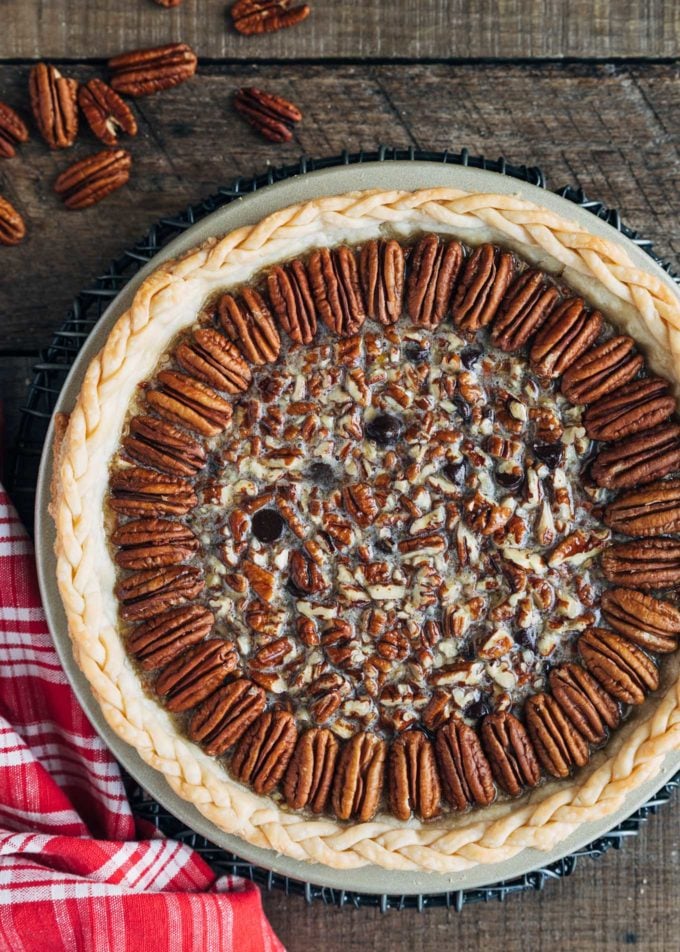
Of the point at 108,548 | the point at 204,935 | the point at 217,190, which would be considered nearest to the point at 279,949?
the point at 204,935

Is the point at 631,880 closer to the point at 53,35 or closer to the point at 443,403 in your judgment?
the point at 443,403

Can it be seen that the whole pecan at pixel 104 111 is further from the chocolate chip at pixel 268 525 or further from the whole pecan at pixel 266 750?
the whole pecan at pixel 266 750

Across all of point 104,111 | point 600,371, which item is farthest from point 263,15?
point 600,371

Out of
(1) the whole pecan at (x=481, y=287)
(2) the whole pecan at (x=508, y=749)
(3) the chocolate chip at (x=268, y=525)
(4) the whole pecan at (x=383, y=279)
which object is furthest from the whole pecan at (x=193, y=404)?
(2) the whole pecan at (x=508, y=749)

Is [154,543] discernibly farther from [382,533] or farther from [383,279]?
[383,279]

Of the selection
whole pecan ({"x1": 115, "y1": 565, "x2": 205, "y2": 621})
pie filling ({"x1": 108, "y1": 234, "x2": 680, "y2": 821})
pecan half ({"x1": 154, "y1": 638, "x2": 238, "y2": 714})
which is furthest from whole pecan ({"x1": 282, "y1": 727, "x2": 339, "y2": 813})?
whole pecan ({"x1": 115, "y1": 565, "x2": 205, "y2": 621})

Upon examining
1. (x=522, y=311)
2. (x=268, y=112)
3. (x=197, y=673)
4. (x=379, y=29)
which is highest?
(x=379, y=29)
